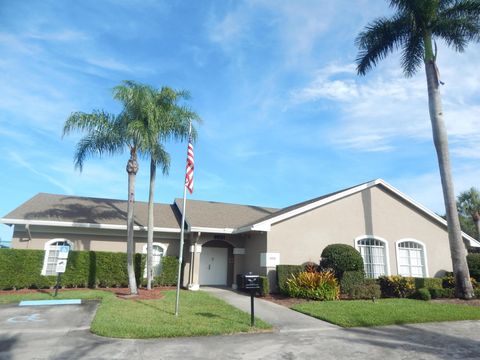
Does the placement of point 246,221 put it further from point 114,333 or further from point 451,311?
point 114,333

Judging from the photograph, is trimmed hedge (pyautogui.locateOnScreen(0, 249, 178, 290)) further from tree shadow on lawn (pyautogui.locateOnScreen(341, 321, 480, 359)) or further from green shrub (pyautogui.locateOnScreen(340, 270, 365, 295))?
tree shadow on lawn (pyautogui.locateOnScreen(341, 321, 480, 359))

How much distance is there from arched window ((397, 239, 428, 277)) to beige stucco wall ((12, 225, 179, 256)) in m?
12.1

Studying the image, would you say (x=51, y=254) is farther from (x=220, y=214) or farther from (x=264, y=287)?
(x=264, y=287)

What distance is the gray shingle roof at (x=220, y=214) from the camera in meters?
18.0

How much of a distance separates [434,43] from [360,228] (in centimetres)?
996

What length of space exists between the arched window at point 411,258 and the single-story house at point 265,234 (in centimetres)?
5

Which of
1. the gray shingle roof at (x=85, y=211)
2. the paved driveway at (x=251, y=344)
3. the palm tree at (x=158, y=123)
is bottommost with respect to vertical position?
the paved driveway at (x=251, y=344)

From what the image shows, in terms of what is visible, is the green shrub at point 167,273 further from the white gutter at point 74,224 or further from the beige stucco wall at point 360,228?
the beige stucco wall at point 360,228

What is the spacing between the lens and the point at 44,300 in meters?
12.3

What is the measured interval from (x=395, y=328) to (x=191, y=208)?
Result: 1369 centimetres

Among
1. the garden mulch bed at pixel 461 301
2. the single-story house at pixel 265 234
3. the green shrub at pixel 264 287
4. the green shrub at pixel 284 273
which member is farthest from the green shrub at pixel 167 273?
the garden mulch bed at pixel 461 301

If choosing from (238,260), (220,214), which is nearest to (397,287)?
(238,260)

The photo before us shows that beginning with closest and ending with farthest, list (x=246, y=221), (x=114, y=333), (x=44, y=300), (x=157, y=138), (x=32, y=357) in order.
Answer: (x=32, y=357)
(x=114, y=333)
(x=44, y=300)
(x=157, y=138)
(x=246, y=221)

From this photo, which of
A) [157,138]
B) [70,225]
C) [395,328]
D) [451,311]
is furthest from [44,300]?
[451,311]
